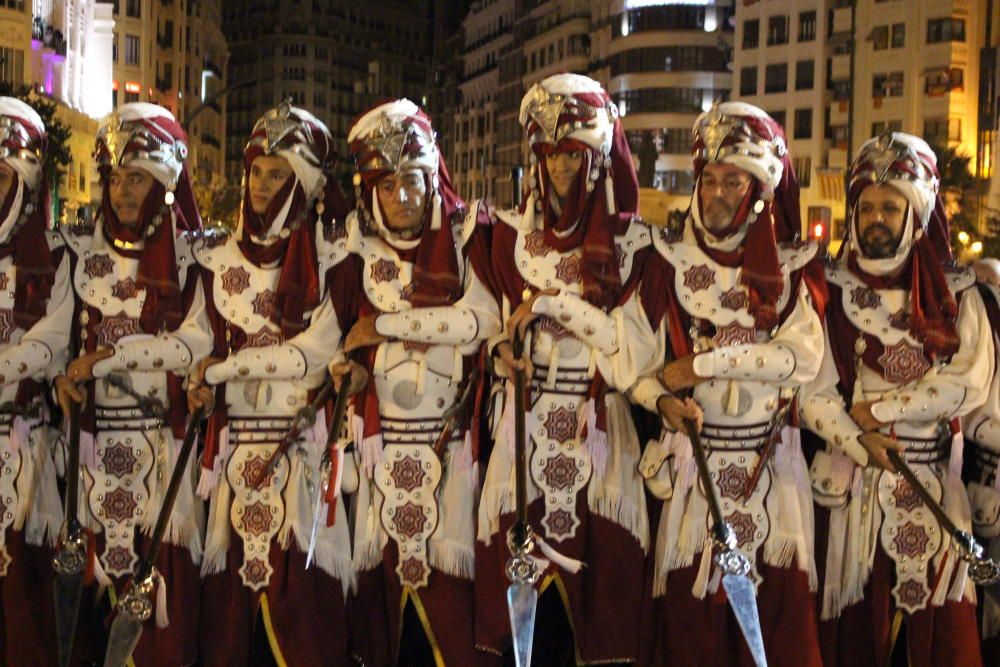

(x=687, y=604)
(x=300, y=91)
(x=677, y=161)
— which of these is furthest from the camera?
(x=300, y=91)

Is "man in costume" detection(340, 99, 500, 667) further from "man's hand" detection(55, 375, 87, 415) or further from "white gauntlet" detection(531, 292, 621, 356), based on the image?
"man's hand" detection(55, 375, 87, 415)

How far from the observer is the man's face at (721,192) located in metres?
6.85

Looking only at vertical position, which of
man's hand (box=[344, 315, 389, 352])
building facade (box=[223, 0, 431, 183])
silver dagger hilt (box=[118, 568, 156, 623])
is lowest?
silver dagger hilt (box=[118, 568, 156, 623])

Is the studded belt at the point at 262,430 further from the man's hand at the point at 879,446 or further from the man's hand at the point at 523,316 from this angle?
the man's hand at the point at 879,446

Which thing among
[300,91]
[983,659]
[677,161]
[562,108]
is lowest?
[983,659]

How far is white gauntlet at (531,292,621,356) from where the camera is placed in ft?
22.4

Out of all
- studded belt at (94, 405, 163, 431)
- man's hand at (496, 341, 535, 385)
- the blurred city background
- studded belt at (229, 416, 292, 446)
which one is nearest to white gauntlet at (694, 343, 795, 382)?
man's hand at (496, 341, 535, 385)

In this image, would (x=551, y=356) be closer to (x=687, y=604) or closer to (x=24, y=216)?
(x=687, y=604)

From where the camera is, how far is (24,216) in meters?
7.15

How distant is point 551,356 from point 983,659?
2718mm

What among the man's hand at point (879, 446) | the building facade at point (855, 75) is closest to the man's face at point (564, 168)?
the man's hand at point (879, 446)

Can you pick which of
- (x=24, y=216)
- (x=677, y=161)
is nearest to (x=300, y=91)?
(x=677, y=161)

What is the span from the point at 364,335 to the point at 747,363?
191cm

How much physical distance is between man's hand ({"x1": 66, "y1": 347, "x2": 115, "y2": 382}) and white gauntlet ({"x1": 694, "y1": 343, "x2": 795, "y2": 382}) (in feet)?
9.62
